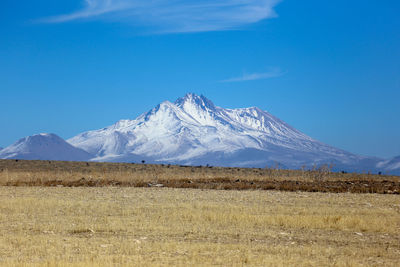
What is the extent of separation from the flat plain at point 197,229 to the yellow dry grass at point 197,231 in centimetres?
3

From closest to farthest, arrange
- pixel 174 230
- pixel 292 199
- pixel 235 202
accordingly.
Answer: pixel 174 230 → pixel 235 202 → pixel 292 199

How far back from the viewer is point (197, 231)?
1902 cm

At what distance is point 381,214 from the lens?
80.1ft

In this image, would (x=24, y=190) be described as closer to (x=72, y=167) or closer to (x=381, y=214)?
(x=381, y=214)

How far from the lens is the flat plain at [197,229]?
48.1 feet

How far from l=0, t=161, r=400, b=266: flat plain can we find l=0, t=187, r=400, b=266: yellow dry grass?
29 millimetres

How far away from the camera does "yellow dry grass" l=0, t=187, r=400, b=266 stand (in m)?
14.7

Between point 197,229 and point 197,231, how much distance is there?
36 cm

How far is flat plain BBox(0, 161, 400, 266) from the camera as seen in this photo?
1467 cm

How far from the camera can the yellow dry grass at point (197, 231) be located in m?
14.7

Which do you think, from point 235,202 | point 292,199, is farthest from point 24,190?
point 292,199

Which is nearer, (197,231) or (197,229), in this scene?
(197,231)

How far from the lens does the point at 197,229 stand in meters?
19.4

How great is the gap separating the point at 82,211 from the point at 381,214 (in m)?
13.0
